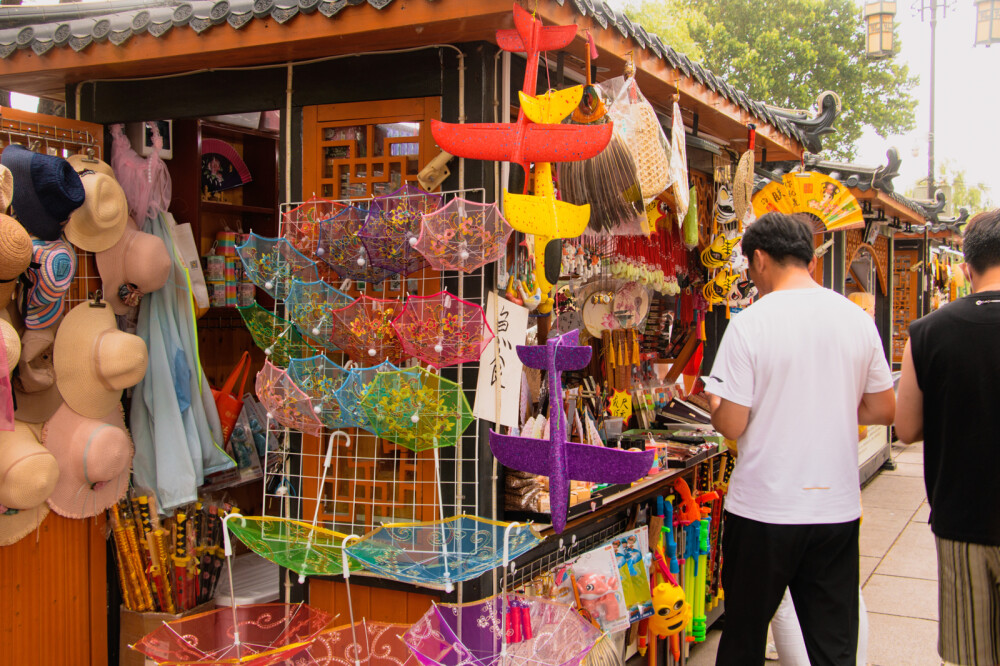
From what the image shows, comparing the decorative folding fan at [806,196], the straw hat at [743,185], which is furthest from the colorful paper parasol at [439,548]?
the decorative folding fan at [806,196]

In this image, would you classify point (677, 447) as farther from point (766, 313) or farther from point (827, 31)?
point (827, 31)

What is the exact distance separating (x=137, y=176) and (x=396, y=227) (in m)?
1.77

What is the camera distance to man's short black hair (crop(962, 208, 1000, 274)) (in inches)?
119

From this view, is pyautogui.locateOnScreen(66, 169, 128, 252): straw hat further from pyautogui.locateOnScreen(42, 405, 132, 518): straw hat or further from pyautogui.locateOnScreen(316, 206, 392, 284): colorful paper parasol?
pyautogui.locateOnScreen(316, 206, 392, 284): colorful paper parasol

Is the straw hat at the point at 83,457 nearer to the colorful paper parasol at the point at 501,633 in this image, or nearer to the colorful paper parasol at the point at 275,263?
the colorful paper parasol at the point at 275,263

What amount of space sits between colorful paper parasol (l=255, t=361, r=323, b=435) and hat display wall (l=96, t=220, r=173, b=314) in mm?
1127

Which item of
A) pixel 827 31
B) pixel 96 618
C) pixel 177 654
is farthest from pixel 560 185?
pixel 827 31

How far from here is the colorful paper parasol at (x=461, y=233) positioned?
3.03 m

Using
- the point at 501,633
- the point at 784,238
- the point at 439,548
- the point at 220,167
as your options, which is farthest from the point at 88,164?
the point at 784,238

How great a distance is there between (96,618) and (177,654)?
3.95 feet

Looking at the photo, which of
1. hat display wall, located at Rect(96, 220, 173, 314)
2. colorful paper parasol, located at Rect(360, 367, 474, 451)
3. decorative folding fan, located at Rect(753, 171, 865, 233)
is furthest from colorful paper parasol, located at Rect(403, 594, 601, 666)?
decorative folding fan, located at Rect(753, 171, 865, 233)

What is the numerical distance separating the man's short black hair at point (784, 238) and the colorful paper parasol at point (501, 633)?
160 centimetres

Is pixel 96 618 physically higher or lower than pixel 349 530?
lower

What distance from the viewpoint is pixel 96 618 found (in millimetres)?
4070
